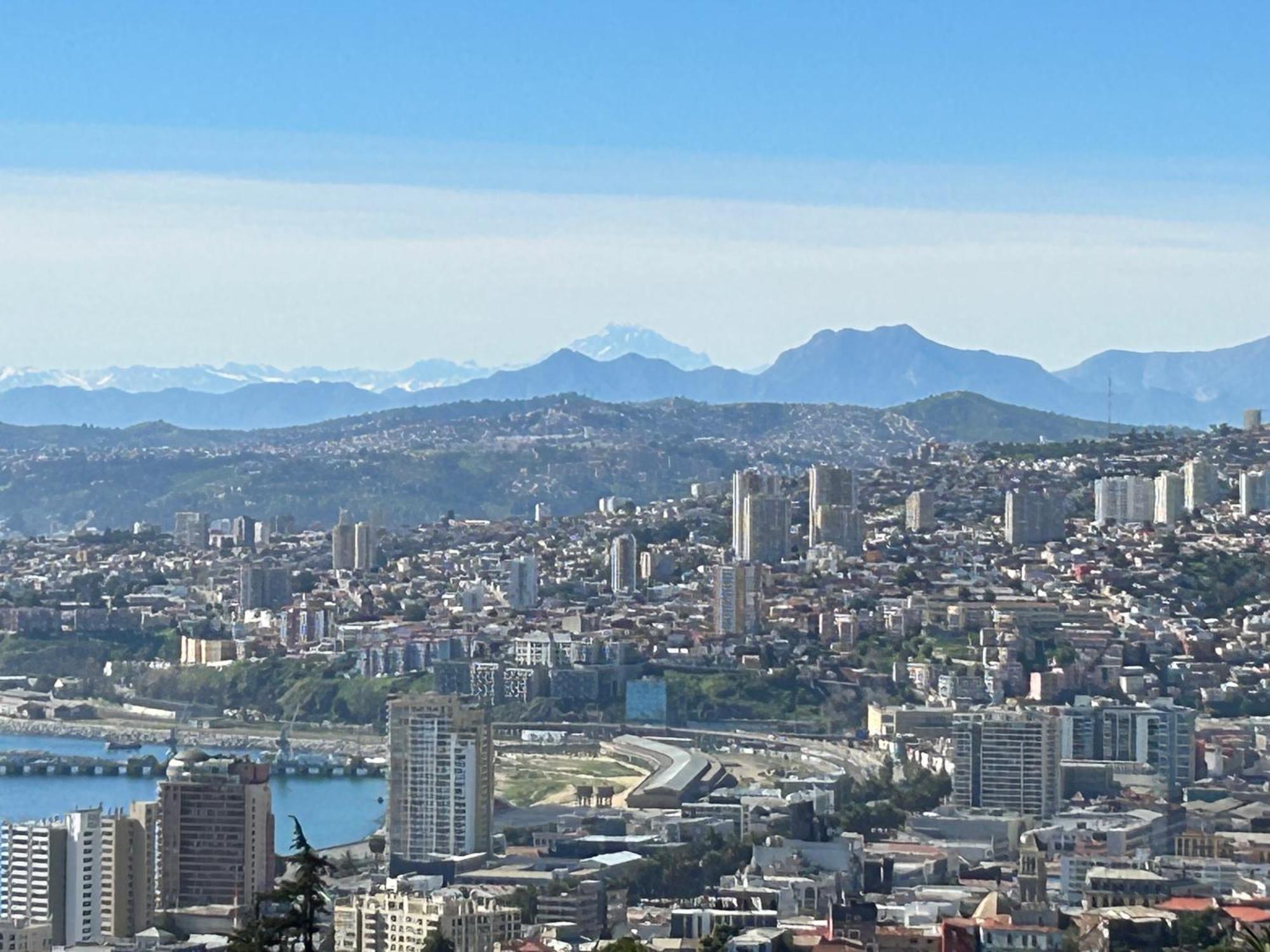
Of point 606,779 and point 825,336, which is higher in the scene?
point 825,336

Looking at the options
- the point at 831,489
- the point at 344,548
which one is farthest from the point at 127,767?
the point at 344,548

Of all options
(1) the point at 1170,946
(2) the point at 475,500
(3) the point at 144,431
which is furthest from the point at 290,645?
(3) the point at 144,431

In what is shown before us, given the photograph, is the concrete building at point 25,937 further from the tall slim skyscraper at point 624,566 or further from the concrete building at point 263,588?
the concrete building at point 263,588

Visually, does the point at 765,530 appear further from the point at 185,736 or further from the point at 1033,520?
the point at 185,736

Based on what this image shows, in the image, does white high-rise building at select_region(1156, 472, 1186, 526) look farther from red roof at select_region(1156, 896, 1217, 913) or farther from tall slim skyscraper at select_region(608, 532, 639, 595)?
red roof at select_region(1156, 896, 1217, 913)

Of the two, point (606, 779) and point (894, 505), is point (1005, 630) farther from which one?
point (894, 505)
